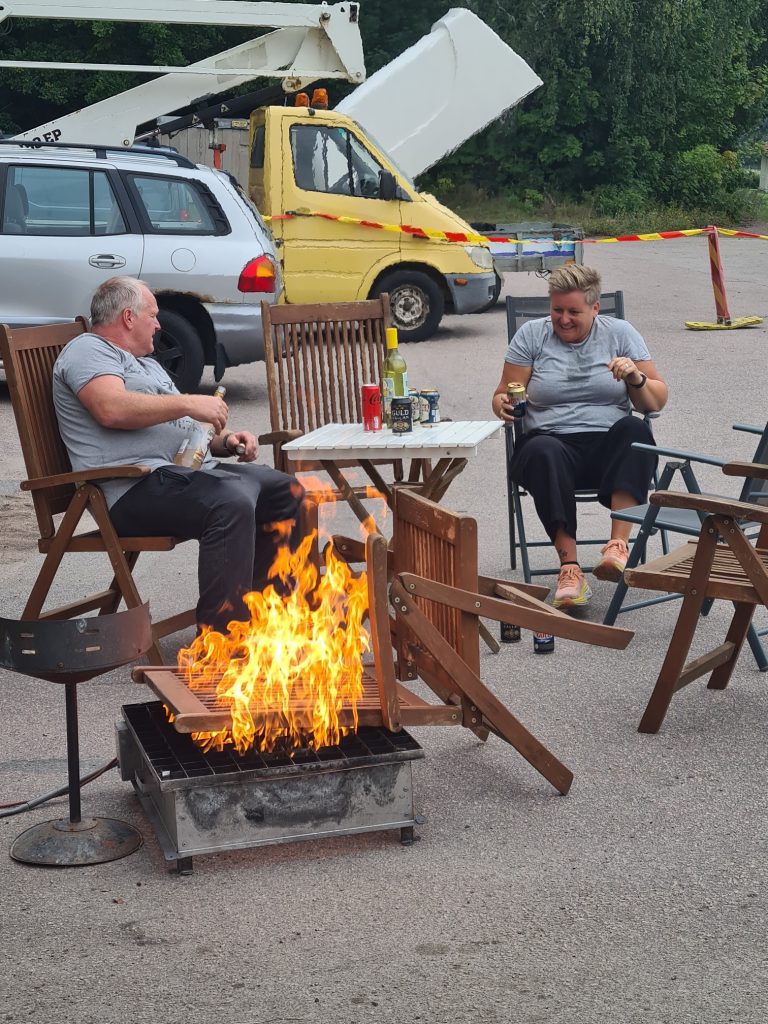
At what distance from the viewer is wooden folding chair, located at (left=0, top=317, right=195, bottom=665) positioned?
5.20m

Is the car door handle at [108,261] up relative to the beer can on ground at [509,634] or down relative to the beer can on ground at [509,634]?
up

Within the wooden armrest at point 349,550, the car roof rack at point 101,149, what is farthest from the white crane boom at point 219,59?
the wooden armrest at point 349,550

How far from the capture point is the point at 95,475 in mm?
5156

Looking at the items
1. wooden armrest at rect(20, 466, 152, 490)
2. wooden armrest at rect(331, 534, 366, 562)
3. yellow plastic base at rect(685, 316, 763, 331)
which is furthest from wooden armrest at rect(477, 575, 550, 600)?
yellow plastic base at rect(685, 316, 763, 331)

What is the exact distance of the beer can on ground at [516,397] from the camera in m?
6.44

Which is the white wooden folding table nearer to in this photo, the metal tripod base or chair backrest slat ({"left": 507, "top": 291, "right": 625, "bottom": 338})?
chair backrest slat ({"left": 507, "top": 291, "right": 625, "bottom": 338})

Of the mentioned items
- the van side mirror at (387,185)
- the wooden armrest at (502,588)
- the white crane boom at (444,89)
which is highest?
the white crane boom at (444,89)

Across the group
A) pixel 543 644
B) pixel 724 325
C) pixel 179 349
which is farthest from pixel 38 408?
pixel 724 325

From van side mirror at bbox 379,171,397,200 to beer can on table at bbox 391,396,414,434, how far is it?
8.49 m

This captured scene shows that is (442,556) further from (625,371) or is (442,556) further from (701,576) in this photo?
(625,371)

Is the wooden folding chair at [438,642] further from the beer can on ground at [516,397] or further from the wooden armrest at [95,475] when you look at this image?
the beer can on ground at [516,397]

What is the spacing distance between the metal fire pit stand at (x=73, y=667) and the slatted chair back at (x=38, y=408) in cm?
161

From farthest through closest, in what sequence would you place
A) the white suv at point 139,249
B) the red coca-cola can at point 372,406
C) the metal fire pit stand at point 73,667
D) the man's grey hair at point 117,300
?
the white suv at point 139,249
the red coca-cola can at point 372,406
the man's grey hair at point 117,300
the metal fire pit stand at point 73,667

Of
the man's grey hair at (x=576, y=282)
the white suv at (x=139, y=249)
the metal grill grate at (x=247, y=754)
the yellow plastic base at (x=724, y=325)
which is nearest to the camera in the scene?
the metal grill grate at (x=247, y=754)
